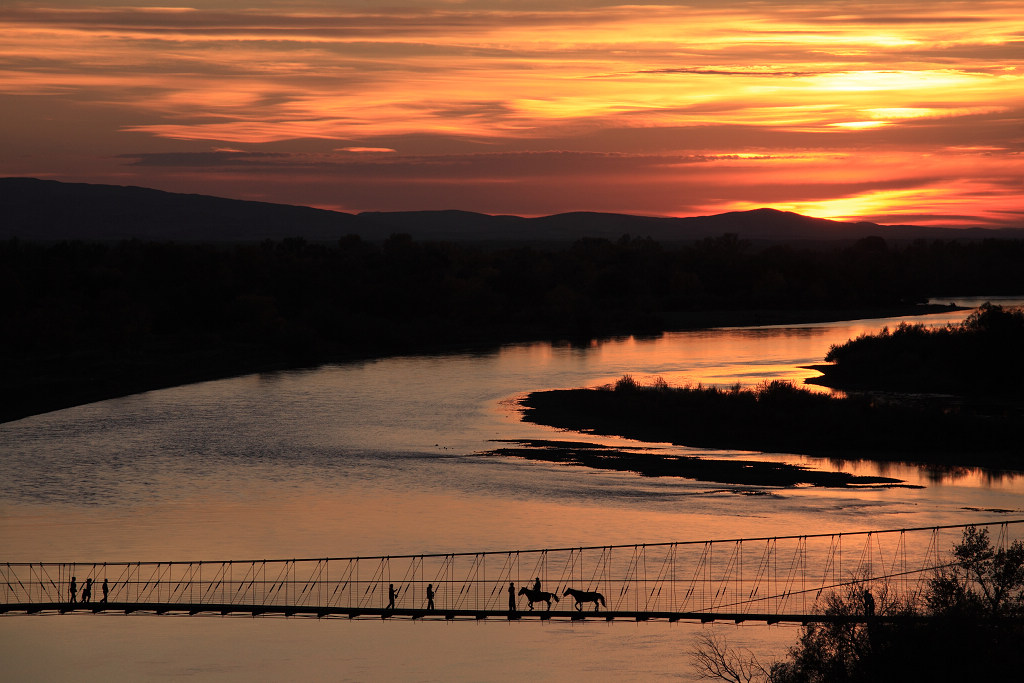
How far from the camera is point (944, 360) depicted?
168 ft

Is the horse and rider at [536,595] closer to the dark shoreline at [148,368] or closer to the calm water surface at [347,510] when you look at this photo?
the calm water surface at [347,510]

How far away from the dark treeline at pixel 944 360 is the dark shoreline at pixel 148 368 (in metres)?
25.4

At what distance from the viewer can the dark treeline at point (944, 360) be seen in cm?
4669

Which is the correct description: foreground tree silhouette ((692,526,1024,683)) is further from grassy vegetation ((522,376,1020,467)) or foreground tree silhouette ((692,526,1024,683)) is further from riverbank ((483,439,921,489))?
grassy vegetation ((522,376,1020,467))

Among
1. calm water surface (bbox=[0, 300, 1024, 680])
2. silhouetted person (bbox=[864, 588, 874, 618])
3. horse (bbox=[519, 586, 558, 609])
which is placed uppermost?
silhouetted person (bbox=[864, 588, 874, 618])

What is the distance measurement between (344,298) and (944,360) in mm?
44324

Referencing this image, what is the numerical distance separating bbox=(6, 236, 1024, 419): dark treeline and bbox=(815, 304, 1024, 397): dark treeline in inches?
1171

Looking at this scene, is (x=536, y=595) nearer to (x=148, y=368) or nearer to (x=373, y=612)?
(x=373, y=612)

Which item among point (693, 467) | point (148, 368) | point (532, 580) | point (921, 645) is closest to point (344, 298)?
point (148, 368)

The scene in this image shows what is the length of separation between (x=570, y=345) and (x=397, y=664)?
183 feet

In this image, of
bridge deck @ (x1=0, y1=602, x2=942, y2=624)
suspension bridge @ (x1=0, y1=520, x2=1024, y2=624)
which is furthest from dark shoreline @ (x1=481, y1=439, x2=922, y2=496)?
bridge deck @ (x1=0, y1=602, x2=942, y2=624)

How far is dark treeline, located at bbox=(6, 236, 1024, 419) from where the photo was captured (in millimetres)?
60406

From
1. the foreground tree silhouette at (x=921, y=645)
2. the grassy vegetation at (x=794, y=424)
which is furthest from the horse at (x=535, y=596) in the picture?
the grassy vegetation at (x=794, y=424)

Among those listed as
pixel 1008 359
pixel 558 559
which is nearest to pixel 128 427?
pixel 558 559
